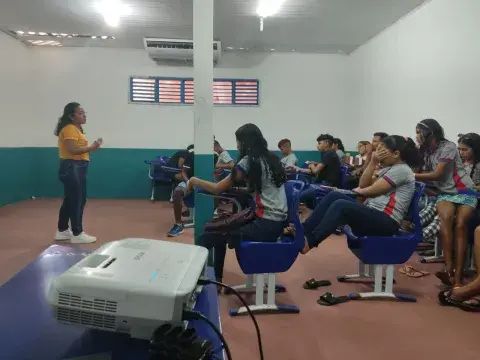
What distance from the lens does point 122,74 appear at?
7.16 metres

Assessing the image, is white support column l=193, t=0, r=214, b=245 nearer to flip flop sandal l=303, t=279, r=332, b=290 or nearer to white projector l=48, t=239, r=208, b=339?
flip flop sandal l=303, t=279, r=332, b=290

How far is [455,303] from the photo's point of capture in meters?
2.59

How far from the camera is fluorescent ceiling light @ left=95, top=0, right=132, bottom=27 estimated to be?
4918 millimetres

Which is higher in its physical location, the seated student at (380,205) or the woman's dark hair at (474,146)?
the woman's dark hair at (474,146)

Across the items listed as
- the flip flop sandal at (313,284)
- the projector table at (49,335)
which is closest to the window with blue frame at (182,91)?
the flip flop sandal at (313,284)

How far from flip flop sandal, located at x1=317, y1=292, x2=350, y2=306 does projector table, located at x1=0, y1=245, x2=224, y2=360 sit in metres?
1.85

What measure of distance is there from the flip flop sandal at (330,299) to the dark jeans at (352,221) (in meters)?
0.36

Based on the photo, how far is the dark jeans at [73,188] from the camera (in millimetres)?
3861

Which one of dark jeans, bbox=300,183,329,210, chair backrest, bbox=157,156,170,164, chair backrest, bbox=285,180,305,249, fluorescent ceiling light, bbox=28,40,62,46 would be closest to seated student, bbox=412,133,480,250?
dark jeans, bbox=300,183,329,210

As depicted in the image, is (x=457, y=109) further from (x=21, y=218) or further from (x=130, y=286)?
(x=21, y=218)

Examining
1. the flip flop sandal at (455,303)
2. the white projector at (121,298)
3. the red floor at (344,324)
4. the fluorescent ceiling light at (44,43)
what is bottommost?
the red floor at (344,324)

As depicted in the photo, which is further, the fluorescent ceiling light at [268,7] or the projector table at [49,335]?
the fluorescent ceiling light at [268,7]

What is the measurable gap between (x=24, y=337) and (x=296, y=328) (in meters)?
1.79

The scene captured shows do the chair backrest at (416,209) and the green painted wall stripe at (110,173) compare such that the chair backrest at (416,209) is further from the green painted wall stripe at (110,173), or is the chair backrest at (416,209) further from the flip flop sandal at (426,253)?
the green painted wall stripe at (110,173)
